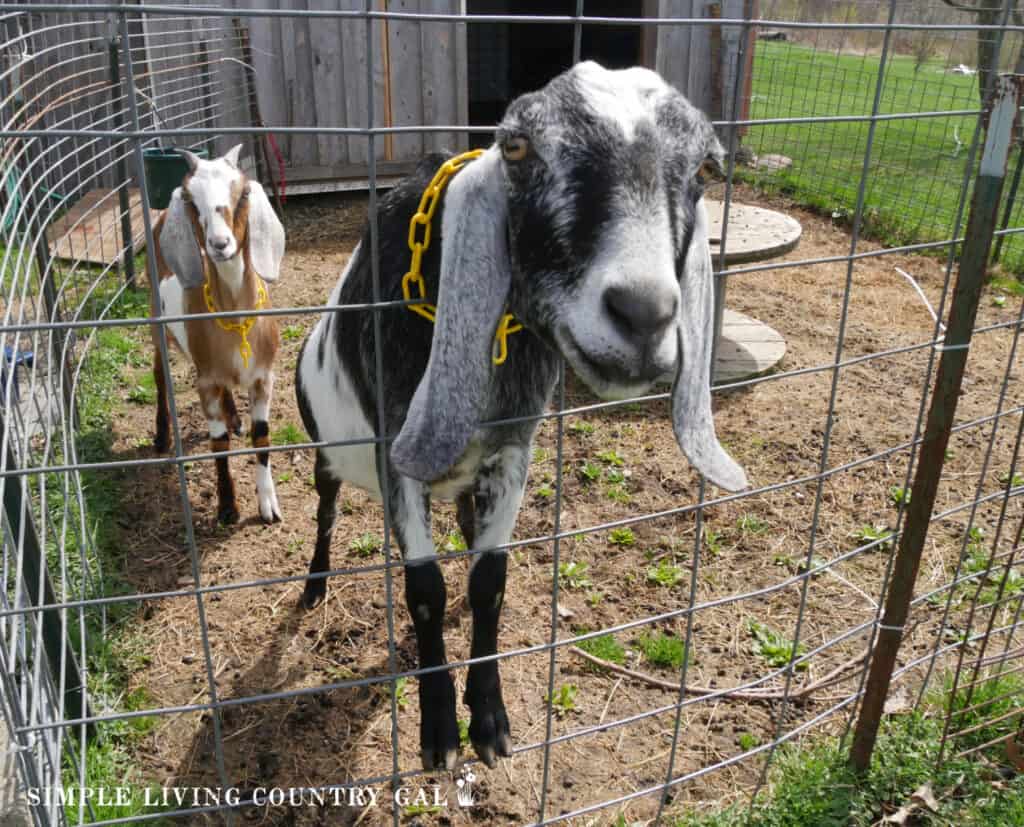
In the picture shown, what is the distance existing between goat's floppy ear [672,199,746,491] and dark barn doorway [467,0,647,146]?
9506 millimetres

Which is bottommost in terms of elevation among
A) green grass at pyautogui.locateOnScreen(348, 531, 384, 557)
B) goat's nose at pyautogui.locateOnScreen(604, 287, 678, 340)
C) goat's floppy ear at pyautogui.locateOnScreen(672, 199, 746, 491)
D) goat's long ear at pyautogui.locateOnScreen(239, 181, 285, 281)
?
green grass at pyautogui.locateOnScreen(348, 531, 384, 557)

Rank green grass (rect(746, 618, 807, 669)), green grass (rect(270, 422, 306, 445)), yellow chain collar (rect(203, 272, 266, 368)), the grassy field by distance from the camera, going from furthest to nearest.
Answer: the grassy field → green grass (rect(270, 422, 306, 445)) → yellow chain collar (rect(203, 272, 266, 368)) → green grass (rect(746, 618, 807, 669))

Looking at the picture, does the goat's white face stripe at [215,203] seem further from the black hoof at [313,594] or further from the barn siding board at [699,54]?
the barn siding board at [699,54]

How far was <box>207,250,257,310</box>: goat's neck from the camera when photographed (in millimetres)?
3422

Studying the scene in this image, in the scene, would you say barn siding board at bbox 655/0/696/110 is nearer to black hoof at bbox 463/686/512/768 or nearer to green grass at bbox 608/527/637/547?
green grass at bbox 608/527/637/547

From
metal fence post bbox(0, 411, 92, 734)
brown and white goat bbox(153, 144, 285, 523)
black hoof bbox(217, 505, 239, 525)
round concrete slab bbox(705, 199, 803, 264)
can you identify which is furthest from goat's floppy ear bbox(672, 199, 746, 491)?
round concrete slab bbox(705, 199, 803, 264)

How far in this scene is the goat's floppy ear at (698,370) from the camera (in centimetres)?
150

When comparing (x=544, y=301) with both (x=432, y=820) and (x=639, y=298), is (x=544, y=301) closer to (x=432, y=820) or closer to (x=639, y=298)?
(x=639, y=298)

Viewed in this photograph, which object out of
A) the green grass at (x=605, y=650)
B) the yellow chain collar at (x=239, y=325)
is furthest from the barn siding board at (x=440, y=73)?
the green grass at (x=605, y=650)

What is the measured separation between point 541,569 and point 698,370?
6.23ft

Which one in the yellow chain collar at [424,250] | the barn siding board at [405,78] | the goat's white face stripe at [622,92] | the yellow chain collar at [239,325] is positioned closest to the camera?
the goat's white face stripe at [622,92]

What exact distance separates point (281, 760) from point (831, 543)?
7.39 ft

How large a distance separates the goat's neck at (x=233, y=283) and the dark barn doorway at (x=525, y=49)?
24.7ft

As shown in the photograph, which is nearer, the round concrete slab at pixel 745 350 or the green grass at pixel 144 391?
the green grass at pixel 144 391
